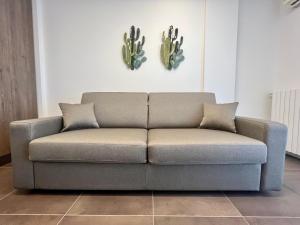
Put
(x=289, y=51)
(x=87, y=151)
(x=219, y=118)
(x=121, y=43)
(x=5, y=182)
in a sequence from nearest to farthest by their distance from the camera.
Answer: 1. (x=87, y=151)
2. (x=5, y=182)
3. (x=219, y=118)
4. (x=289, y=51)
5. (x=121, y=43)

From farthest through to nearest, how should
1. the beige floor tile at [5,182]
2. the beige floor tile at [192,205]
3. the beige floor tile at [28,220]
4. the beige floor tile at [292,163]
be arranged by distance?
1. the beige floor tile at [292,163]
2. the beige floor tile at [5,182]
3. the beige floor tile at [192,205]
4. the beige floor tile at [28,220]

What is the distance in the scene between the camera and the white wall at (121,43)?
3080 mm

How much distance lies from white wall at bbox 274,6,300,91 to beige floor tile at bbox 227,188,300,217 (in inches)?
62.4

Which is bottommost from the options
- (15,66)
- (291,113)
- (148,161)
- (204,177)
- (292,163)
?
(292,163)

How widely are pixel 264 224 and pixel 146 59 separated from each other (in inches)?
92.0

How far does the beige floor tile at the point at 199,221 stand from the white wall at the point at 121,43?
1930mm

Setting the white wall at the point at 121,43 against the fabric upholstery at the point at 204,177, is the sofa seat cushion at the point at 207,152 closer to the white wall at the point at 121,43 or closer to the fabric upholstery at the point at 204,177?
the fabric upholstery at the point at 204,177

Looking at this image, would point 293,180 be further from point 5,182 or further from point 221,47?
point 5,182

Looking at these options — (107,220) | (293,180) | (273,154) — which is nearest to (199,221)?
(107,220)

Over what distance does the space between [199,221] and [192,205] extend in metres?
0.21

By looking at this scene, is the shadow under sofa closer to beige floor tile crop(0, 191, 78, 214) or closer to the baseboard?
beige floor tile crop(0, 191, 78, 214)

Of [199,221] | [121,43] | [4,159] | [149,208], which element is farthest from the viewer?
[121,43]

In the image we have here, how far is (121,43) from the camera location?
3.12m

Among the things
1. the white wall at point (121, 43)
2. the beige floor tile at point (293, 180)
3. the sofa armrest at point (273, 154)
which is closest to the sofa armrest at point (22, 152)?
the white wall at point (121, 43)
